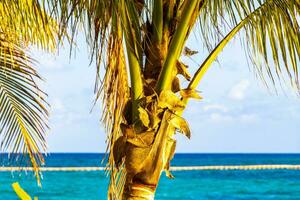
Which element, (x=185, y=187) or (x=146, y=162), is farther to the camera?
(x=185, y=187)

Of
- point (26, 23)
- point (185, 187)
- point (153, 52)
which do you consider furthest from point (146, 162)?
point (185, 187)

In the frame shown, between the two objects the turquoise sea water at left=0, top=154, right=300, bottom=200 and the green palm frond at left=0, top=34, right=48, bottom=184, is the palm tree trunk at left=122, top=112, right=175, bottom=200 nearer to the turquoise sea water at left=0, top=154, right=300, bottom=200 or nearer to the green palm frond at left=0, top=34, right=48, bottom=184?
the green palm frond at left=0, top=34, right=48, bottom=184

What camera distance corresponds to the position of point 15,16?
13.9 ft

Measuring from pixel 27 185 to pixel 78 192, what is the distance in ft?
11.9

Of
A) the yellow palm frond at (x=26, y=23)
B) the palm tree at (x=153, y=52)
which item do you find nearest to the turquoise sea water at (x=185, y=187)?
the yellow palm frond at (x=26, y=23)

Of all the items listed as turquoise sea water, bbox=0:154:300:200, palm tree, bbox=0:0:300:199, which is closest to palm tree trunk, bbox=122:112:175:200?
palm tree, bbox=0:0:300:199

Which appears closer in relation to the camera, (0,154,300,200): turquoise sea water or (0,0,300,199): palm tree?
(0,0,300,199): palm tree

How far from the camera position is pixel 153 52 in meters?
3.28

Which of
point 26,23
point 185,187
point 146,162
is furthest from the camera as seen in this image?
point 185,187

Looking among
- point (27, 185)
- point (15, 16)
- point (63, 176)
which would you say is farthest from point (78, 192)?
point (15, 16)

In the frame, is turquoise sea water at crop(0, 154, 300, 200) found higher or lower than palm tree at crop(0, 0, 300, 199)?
lower

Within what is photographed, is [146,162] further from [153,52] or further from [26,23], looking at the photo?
[26,23]

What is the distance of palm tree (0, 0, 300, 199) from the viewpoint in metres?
3.10

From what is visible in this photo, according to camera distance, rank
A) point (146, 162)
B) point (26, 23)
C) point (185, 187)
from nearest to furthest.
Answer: point (146, 162) < point (26, 23) < point (185, 187)
